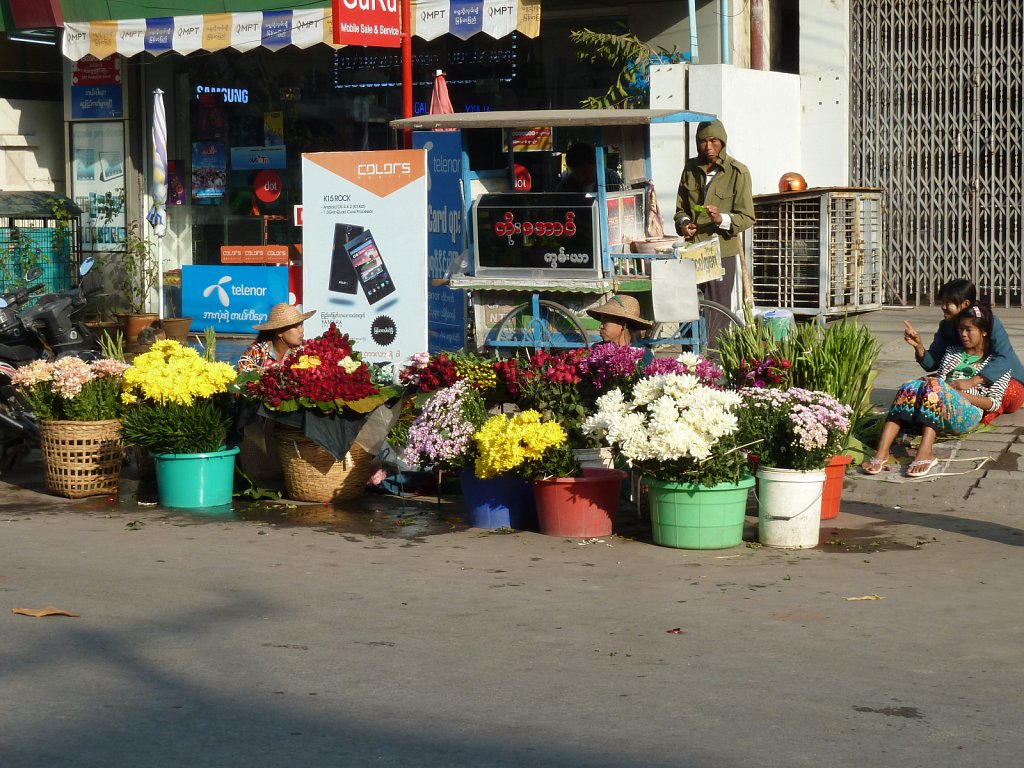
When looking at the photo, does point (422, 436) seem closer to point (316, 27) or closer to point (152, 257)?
point (316, 27)

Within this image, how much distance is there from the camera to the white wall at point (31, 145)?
64.3 feet

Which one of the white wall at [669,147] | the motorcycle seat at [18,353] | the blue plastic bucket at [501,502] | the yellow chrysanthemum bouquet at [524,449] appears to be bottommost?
the blue plastic bucket at [501,502]

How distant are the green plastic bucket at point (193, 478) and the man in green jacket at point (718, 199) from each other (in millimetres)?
5018

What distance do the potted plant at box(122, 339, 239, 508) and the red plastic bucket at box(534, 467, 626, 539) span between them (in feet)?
7.25

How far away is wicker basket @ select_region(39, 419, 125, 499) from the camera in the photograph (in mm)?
9000

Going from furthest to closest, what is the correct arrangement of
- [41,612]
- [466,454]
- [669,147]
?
[669,147]
[466,454]
[41,612]

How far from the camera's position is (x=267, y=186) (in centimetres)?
1880

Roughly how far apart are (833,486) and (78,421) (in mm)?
4770

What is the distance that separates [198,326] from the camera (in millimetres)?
18188

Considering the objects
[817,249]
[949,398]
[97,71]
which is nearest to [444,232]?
[817,249]

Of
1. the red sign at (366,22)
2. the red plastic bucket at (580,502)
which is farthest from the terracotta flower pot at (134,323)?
the red plastic bucket at (580,502)

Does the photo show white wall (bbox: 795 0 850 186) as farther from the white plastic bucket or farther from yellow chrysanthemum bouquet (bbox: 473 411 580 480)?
yellow chrysanthemum bouquet (bbox: 473 411 580 480)

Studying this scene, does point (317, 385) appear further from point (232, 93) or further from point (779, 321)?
A: point (232, 93)

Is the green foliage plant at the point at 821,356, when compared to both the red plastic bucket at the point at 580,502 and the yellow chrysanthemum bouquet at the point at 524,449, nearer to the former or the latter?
the red plastic bucket at the point at 580,502
